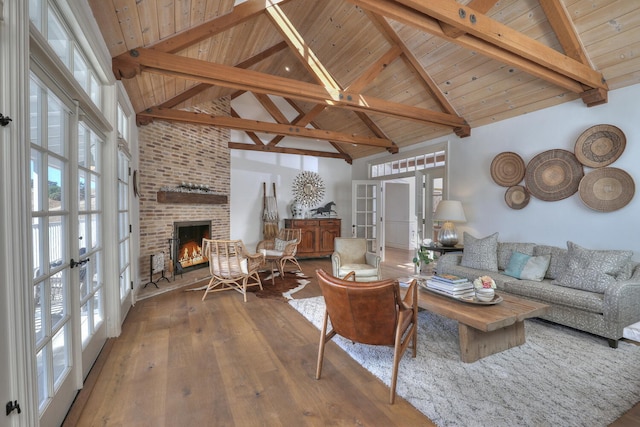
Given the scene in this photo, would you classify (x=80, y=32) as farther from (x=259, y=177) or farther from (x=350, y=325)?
(x=259, y=177)

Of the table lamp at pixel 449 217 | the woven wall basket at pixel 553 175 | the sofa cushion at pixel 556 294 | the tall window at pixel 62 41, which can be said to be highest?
the tall window at pixel 62 41

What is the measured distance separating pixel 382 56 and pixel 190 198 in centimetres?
390

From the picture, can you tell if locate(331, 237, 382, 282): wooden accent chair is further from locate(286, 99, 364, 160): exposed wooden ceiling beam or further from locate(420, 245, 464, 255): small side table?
locate(286, 99, 364, 160): exposed wooden ceiling beam

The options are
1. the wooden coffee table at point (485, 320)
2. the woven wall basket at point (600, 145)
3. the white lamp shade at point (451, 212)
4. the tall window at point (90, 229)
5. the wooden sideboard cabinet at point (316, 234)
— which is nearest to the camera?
the tall window at point (90, 229)

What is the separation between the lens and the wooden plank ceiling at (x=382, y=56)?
2561 millimetres

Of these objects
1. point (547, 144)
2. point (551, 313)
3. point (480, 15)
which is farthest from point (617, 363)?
point (480, 15)

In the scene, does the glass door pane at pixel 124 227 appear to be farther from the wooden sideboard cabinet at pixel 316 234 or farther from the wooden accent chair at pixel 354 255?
the wooden sideboard cabinet at pixel 316 234

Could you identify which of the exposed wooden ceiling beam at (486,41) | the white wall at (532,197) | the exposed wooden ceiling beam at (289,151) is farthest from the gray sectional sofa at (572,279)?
the exposed wooden ceiling beam at (289,151)

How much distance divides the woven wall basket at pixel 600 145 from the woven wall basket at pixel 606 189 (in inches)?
4.8

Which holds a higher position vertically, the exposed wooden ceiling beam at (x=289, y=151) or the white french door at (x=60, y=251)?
the exposed wooden ceiling beam at (x=289, y=151)

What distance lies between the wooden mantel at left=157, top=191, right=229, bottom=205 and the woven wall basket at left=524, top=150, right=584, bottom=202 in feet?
17.1

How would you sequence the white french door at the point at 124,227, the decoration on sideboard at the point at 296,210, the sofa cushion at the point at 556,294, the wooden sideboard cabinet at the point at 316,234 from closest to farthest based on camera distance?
the sofa cushion at the point at 556,294
the white french door at the point at 124,227
the wooden sideboard cabinet at the point at 316,234
the decoration on sideboard at the point at 296,210

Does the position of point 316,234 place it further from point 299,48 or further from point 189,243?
point 299,48

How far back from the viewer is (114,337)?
2.70 meters
